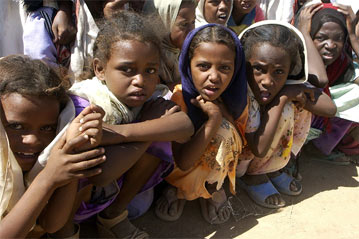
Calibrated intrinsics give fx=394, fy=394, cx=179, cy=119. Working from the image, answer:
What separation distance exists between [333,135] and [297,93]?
0.92 m

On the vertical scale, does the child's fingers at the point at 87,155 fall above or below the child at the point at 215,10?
below

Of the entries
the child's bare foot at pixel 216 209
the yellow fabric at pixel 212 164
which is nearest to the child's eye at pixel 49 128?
the yellow fabric at pixel 212 164

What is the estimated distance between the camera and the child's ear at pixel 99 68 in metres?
2.22

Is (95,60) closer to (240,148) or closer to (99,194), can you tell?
(99,194)

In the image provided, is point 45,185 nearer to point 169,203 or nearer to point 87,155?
point 87,155

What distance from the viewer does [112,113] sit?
2.12 metres

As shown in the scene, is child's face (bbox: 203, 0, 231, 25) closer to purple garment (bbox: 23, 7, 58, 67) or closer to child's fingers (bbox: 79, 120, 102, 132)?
purple garment (bbox: 23, 7, 58, 67)

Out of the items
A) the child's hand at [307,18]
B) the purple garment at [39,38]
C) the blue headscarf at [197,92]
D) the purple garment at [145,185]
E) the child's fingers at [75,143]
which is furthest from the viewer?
the child's hand at [307,18]

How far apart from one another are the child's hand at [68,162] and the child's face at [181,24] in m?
1.36

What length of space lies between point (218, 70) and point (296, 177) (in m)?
1.35

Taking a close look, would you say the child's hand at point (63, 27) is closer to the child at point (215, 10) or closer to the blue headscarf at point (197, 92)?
the blue headscarf at point (197, 92)

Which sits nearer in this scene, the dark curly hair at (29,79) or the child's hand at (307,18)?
the dark curly hair at (29,79)

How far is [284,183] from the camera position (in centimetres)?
298

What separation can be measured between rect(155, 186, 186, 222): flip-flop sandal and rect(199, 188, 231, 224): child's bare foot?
0.15 metres
